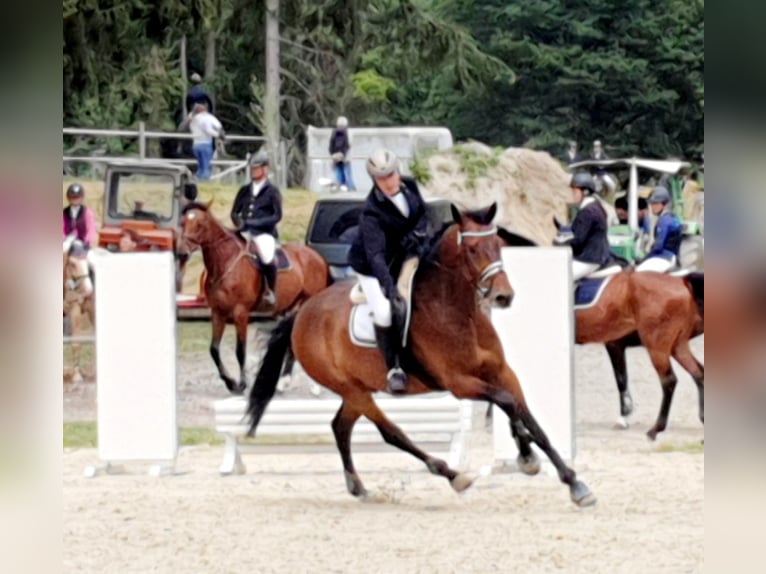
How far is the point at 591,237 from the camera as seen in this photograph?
1026cm

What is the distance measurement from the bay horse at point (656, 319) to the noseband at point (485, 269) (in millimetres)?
3135

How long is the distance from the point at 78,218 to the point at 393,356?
17.4ft

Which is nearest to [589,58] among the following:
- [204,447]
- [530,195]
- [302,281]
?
[530,195]

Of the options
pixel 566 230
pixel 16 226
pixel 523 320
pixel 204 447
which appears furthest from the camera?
pixel 566 230

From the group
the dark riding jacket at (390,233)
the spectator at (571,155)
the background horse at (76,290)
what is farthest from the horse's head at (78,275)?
the spectator at (571,155)

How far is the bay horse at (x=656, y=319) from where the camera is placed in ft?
33.2

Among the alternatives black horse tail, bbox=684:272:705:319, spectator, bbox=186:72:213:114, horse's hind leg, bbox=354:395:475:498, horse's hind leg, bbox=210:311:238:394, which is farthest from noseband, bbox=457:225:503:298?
spectator, bbox=186:72:213:114

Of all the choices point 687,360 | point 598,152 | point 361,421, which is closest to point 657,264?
point 687,360

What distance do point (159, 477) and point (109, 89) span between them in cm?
A: 719

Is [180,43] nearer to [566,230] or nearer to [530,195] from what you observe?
[530,195]

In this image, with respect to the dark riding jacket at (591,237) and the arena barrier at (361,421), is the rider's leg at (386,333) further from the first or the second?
the dark riding jacket at (591,237)

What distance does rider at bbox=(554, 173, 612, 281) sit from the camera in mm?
10258

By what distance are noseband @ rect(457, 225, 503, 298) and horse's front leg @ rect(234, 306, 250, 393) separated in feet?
15.9

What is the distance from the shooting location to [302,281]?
12.1 metres
